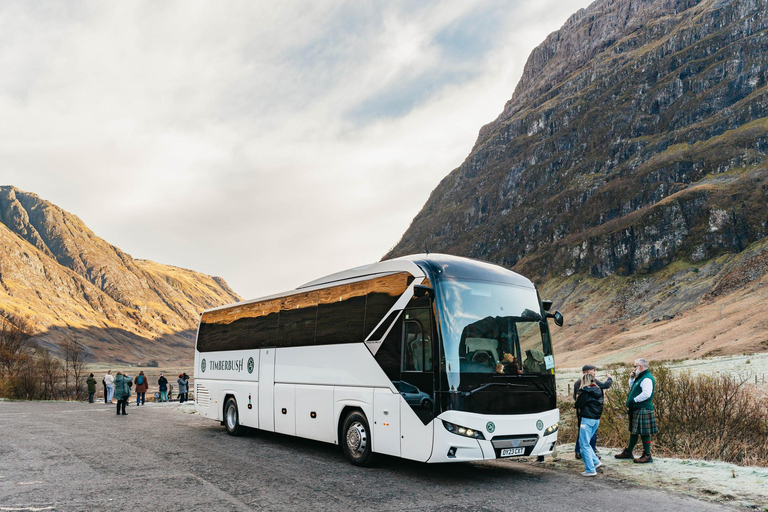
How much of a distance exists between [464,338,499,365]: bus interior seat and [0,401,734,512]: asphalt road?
202 centimetres

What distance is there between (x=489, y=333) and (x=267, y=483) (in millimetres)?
4189

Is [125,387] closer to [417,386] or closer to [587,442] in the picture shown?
[417,386]

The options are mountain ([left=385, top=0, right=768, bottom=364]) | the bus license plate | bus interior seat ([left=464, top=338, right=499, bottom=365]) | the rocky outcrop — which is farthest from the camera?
the rocky outcrop

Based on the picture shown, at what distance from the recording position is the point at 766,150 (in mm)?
90000

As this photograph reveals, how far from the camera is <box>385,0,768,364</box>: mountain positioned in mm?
73062

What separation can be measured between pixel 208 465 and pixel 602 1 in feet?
688

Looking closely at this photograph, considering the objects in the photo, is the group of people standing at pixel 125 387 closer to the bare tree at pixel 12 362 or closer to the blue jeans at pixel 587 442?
the bare tree at pixel 12 362

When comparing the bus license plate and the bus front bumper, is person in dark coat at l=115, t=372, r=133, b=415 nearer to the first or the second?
the bus front bumper

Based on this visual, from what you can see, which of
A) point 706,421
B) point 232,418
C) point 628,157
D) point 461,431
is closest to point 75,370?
point 232,418

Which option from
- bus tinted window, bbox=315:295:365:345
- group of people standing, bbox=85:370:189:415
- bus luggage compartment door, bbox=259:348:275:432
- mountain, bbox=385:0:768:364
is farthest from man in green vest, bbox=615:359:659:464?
mountain, bbox=385:0:768:364

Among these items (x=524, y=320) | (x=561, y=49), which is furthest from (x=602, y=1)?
(x=524, y=320)

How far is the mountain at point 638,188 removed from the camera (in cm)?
7306

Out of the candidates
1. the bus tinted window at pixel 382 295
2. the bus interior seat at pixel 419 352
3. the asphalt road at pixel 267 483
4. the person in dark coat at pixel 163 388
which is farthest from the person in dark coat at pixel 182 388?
the bus interior seat at pixel 419 352

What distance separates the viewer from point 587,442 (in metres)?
9.64
